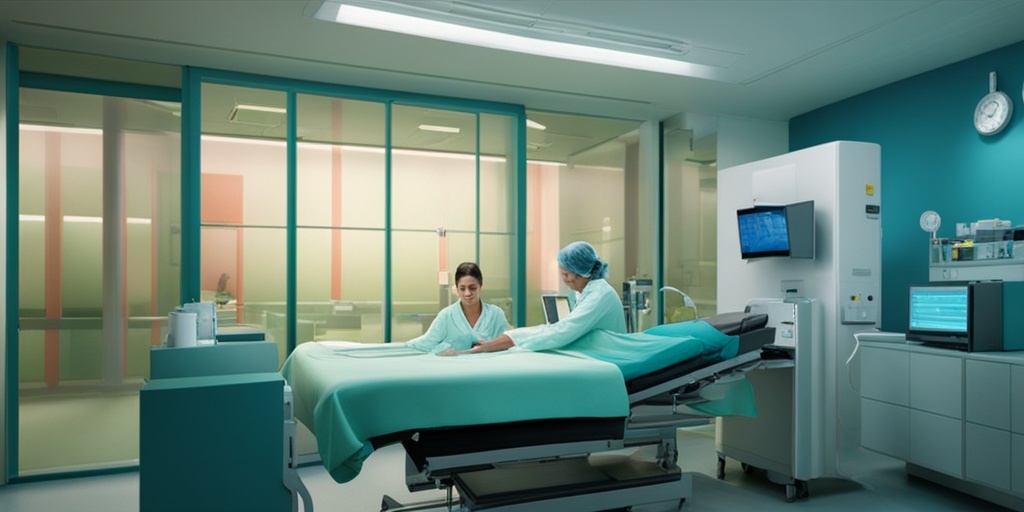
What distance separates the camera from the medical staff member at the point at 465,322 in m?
4.03

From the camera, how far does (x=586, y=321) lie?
3318 mm

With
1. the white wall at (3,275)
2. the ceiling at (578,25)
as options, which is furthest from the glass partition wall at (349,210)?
the white wall at (3,275)

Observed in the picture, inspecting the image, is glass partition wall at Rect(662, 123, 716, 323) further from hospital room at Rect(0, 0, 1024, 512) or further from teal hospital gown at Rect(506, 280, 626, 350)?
teal hospital gown at Rect(506, 280, 626, 350)

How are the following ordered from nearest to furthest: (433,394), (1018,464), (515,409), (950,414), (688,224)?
(433,394) < (515,409) < (1018,464) < (950,414) < (688,224)

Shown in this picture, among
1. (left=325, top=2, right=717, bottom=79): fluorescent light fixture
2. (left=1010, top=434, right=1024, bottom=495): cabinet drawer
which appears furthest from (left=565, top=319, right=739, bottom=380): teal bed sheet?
(left=325, top=2, right=717, bottom=79): fluorescent light fixture

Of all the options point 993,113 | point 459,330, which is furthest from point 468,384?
point 993,113

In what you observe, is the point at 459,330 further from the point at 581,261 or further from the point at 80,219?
the point at 80,219

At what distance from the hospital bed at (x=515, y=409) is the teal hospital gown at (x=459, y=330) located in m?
0.51

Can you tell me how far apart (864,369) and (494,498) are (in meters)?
2.58

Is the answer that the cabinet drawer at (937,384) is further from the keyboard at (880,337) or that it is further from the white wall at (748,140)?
the white wall at (748,140)

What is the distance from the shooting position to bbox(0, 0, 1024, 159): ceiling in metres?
3.50

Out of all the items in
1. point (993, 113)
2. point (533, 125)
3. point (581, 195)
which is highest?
point (533, 125)

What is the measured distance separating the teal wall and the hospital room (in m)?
0.02

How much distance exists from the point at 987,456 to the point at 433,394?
2837mm
